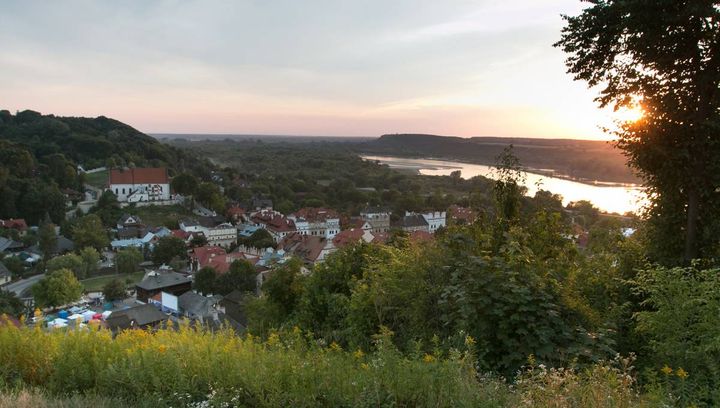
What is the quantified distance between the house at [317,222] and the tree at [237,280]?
66.5 feet

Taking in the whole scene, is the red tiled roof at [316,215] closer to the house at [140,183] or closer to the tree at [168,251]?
the tree at [168,251]

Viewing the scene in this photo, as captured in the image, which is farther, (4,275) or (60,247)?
(60,247)

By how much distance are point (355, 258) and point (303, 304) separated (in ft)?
3.61

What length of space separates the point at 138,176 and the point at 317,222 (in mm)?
28221

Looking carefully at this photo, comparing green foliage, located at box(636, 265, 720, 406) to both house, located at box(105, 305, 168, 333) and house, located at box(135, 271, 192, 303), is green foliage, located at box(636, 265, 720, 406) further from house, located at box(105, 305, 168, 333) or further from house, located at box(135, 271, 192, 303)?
house, located at box(135, 271, 192, 303)

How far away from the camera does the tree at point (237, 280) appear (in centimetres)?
2945

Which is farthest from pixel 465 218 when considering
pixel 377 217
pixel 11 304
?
pixel 377 217

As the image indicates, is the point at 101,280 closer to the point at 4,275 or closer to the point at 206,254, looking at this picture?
the point at 4,275

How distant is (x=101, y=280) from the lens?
3453 cm

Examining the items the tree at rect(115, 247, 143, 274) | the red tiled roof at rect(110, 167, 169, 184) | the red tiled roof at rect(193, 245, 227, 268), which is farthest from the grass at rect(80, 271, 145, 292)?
the red tiled roof at rect(110, 167, 169, 184)

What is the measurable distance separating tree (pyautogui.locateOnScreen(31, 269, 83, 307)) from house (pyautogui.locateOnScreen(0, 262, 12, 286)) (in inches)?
342

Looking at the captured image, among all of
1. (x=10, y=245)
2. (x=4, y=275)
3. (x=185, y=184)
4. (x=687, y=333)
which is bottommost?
(x=4, y=275)

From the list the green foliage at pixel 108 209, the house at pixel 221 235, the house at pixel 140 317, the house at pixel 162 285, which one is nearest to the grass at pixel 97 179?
the green foliage at pixel 108 209

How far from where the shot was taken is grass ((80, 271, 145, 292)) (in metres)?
32.2
